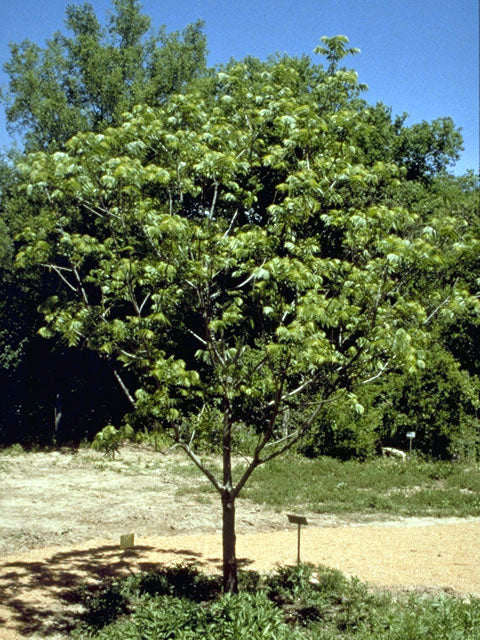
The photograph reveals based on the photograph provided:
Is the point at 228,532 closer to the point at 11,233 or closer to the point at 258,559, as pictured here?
the point at 258,559

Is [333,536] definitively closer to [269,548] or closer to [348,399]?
[269,548]

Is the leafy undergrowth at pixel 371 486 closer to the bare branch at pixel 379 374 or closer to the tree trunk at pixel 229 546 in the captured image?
the tree trunk at pixel 229 546

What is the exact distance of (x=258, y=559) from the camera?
8086 mm

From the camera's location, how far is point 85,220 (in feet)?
50.3

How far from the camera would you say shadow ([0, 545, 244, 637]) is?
6.21 m

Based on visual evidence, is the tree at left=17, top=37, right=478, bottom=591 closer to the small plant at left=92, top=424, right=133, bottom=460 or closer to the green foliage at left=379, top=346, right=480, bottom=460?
the small plant at left=92, top=424, right=133, bottom=460

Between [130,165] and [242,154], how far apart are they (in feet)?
4.48

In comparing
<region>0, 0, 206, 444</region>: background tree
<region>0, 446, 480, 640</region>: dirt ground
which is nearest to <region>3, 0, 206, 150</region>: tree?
<region>0, 0, 206, 444</region>: background tree

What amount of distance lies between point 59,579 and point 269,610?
302cm

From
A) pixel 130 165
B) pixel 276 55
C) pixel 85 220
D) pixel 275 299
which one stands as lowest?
pixel 275 299

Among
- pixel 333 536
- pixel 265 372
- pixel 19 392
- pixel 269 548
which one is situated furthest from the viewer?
pixel 19 392

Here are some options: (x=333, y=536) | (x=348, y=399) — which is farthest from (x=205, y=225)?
(x=333, y=536)

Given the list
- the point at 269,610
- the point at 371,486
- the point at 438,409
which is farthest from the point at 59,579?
the point at 438,409

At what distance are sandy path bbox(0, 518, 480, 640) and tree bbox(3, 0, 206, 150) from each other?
11.4 metres
